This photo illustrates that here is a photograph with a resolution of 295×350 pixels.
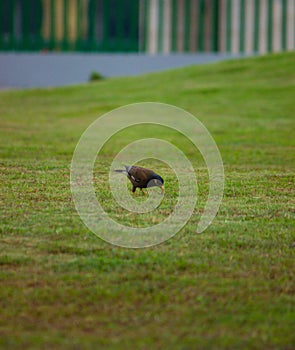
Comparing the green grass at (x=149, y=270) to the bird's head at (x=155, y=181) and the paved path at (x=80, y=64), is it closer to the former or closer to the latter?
the bird's head at (x=155, y=181)

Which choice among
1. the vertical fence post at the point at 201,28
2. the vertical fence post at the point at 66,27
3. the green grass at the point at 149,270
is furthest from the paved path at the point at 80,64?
the green grass at the point at 149,270

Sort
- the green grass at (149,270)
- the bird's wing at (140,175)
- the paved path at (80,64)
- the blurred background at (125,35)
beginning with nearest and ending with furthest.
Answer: the green grass at (149,270)
the bird's wing at (140,175)
the paved path at (80,64)
the blurred background at (125,35)

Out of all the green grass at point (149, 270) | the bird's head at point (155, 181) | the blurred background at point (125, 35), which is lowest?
the green grass at point (149, 270)

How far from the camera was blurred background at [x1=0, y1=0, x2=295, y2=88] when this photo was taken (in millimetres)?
40125

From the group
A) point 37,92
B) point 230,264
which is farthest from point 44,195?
point 37,92

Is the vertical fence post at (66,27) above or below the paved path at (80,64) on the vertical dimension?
above

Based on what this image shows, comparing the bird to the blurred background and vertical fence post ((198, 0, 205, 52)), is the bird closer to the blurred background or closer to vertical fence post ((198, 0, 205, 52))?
the blurred background

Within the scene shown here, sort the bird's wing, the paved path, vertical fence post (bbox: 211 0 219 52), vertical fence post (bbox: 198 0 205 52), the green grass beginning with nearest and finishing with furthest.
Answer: the green grass
the bird's wing
the paved path
vertical fence post (bbox: 211 0 219 52)
vertical fence post (bbox: 198 0 205 52)

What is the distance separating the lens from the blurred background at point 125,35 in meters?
40.1

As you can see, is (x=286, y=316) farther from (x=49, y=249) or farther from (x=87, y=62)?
(x=87, y=62)

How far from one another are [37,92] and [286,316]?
23.7 meters

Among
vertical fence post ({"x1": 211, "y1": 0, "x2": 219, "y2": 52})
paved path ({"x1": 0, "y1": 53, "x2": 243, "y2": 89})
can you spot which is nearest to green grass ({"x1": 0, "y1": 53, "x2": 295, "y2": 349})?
paved path ({"x1": 0, "y1": 53, "x2": 243, "y2": 89})

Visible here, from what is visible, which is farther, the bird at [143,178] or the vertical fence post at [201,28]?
the vertical fence post at [201,28]

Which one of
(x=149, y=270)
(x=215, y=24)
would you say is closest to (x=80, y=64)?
(x=215, y=24)
